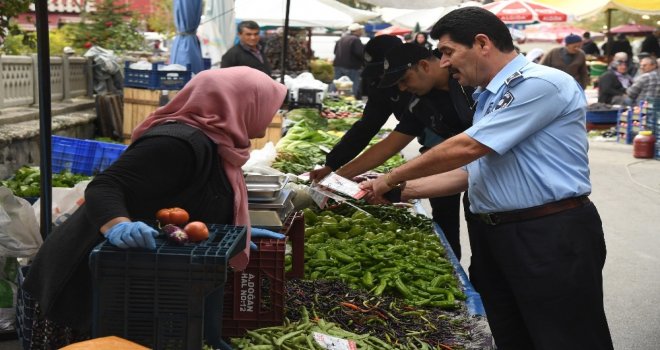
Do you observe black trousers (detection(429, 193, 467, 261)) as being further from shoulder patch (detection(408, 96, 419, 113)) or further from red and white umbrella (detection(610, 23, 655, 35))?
red and white umbrella (detection(610, 23, 655, 35))

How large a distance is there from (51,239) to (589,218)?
240 cm

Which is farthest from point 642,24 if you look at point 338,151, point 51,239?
point 51,239

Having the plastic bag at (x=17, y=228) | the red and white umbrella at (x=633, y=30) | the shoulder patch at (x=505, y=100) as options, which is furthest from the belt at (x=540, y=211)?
the red and white umbrella at (x=633, y=30)

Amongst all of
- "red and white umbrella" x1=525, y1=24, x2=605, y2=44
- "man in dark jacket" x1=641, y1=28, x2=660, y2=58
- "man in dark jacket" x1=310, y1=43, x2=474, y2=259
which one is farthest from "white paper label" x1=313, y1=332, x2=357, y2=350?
"red and white umbrella" x1=525, y1=24, x2=605, y2=44

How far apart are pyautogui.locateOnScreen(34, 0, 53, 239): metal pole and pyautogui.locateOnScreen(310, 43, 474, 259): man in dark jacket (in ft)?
6.92

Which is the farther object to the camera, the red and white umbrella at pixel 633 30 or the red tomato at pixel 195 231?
the red and white umbrella at pixel 633 30

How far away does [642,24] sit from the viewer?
5162 centimetres

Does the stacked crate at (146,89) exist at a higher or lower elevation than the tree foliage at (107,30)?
lower

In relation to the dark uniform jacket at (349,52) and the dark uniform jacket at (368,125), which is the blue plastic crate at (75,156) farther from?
the dark uniform jacket at (349,52)

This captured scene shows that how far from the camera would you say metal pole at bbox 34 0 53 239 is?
4793mm

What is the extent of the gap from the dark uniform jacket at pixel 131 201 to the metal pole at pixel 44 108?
1.16m

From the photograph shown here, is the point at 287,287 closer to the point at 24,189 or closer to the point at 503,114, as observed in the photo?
the point at 503,114

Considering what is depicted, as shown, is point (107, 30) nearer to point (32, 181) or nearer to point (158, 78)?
point (158, 78)

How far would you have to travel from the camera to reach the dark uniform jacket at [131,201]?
345 centimetres
